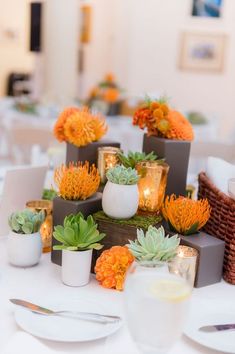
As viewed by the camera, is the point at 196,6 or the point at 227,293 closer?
the point at 227,293

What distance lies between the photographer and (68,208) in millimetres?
1309

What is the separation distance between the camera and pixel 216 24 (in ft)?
24.6

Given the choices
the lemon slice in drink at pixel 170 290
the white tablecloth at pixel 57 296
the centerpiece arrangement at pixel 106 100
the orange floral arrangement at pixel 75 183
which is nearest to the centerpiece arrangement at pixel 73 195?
the orange floral arrangement at pixel 75 183

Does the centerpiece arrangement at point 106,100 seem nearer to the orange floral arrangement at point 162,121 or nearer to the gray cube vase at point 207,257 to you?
the orange floral arrangement at point 162,121

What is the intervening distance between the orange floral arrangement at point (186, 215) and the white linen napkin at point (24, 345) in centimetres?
48

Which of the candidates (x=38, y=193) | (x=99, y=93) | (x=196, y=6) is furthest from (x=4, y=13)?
(x=38, y=193)

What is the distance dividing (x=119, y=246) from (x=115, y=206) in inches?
4.0

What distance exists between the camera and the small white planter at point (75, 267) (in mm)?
1217

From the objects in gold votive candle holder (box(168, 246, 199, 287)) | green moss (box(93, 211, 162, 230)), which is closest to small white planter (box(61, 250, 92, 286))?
green moss (box(93, 211, 162, 230))

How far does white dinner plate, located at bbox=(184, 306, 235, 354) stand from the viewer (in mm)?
987

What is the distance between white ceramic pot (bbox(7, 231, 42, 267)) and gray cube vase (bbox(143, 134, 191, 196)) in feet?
1.46

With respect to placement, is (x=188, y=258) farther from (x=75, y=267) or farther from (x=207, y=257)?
(x=75, y=267)

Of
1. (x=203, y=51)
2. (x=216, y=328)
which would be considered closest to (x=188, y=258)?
(x=216, y=328)

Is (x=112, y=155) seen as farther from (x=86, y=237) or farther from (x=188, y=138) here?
(x=86, y=237)
